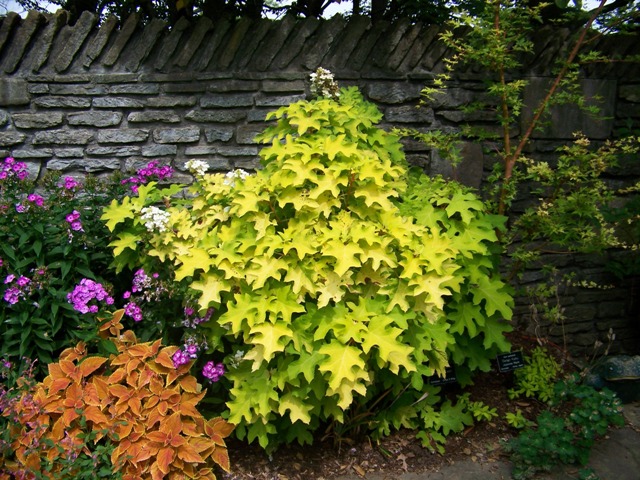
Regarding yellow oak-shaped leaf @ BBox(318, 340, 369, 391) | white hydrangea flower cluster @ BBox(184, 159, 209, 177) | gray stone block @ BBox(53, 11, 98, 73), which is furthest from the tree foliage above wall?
yellow oak-shaped leaf @ BBox(318, 340, 369, 391)

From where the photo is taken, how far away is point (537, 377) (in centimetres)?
305

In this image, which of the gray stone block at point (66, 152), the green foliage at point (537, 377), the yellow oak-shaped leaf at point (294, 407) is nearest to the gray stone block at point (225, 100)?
the gray stone block at point (66, 152)

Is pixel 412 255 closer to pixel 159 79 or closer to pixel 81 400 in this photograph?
pixel 81 400

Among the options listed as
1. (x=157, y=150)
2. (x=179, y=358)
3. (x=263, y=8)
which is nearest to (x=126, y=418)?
(x=179, y=358)

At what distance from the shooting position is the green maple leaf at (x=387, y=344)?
217 cm

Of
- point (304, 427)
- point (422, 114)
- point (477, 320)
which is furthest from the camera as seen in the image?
point (422, 114)

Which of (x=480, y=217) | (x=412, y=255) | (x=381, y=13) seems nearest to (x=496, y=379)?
(x=480, y=217)

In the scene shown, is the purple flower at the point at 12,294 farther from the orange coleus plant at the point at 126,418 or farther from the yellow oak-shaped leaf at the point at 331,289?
the yellow oak-shaped leaf at the point at 331,289

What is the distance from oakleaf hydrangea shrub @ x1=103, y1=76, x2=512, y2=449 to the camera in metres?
2.27

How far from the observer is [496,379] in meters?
3.21

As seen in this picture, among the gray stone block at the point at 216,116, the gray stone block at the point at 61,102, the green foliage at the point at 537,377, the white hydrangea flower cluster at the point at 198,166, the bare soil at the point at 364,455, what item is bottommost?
the bare soil at the point at 364,455

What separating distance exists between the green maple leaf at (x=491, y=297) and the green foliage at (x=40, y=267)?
74.9 inches

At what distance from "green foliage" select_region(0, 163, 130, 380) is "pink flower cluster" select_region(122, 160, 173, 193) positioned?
1.14 feet

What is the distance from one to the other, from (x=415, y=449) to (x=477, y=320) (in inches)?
28.7
